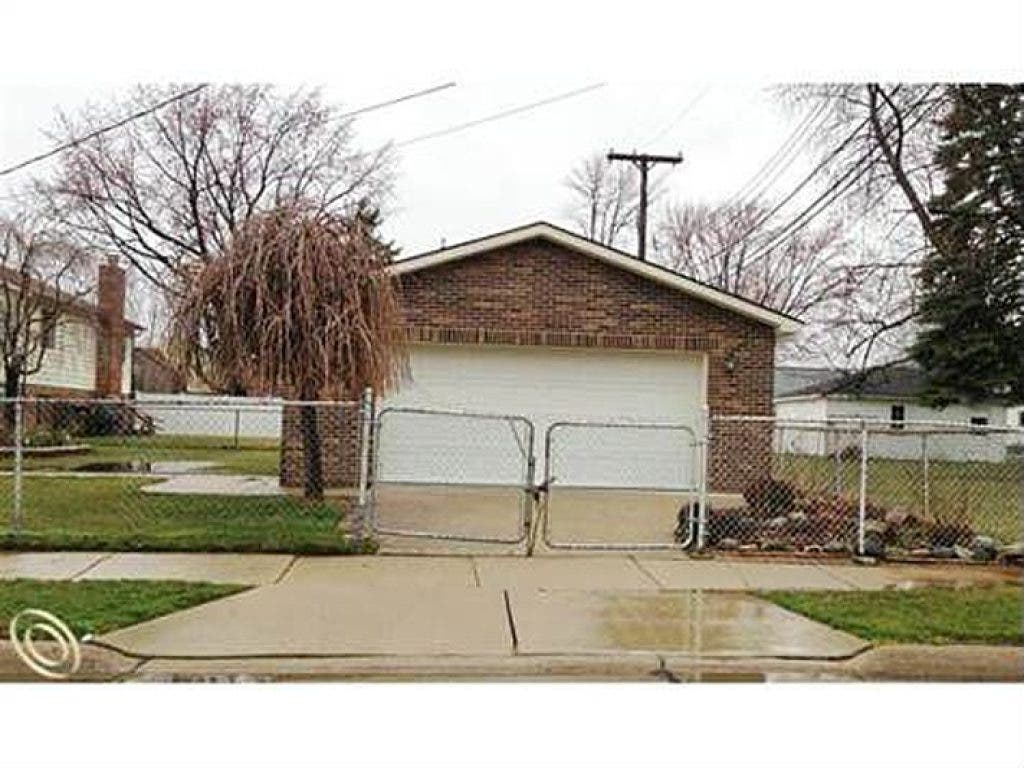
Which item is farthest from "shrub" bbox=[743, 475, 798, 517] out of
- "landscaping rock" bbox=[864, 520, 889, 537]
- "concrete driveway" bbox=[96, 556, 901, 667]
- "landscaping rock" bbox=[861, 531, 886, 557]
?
"concrete driveway" bbox=[96, 556, 901, 667]

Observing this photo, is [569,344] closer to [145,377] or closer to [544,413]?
[544,413]

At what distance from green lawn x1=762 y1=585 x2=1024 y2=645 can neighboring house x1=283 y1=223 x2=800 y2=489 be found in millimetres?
6006

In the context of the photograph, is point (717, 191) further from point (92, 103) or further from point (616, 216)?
point (92, 103)

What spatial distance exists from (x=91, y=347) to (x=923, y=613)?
2256 cm

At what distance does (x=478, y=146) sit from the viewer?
10.4 m

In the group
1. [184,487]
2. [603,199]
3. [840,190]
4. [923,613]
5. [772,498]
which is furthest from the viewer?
[603,199]

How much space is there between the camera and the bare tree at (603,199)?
2234cm

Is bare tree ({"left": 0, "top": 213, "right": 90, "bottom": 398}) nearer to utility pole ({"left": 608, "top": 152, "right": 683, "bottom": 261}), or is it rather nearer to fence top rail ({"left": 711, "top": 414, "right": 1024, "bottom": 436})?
utility pole ({"left": 608, "top": 152, "right": 683, "bottom": 261})

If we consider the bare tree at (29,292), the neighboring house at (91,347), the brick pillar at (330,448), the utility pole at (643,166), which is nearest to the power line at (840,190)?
the utility pole at (643,166)

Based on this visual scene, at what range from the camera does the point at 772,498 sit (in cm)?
1016

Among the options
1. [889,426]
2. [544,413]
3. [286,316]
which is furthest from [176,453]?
[889,426]

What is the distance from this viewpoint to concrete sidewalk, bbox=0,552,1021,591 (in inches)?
268

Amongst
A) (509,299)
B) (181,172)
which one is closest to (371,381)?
(509,299)

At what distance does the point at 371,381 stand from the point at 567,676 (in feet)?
16.0
